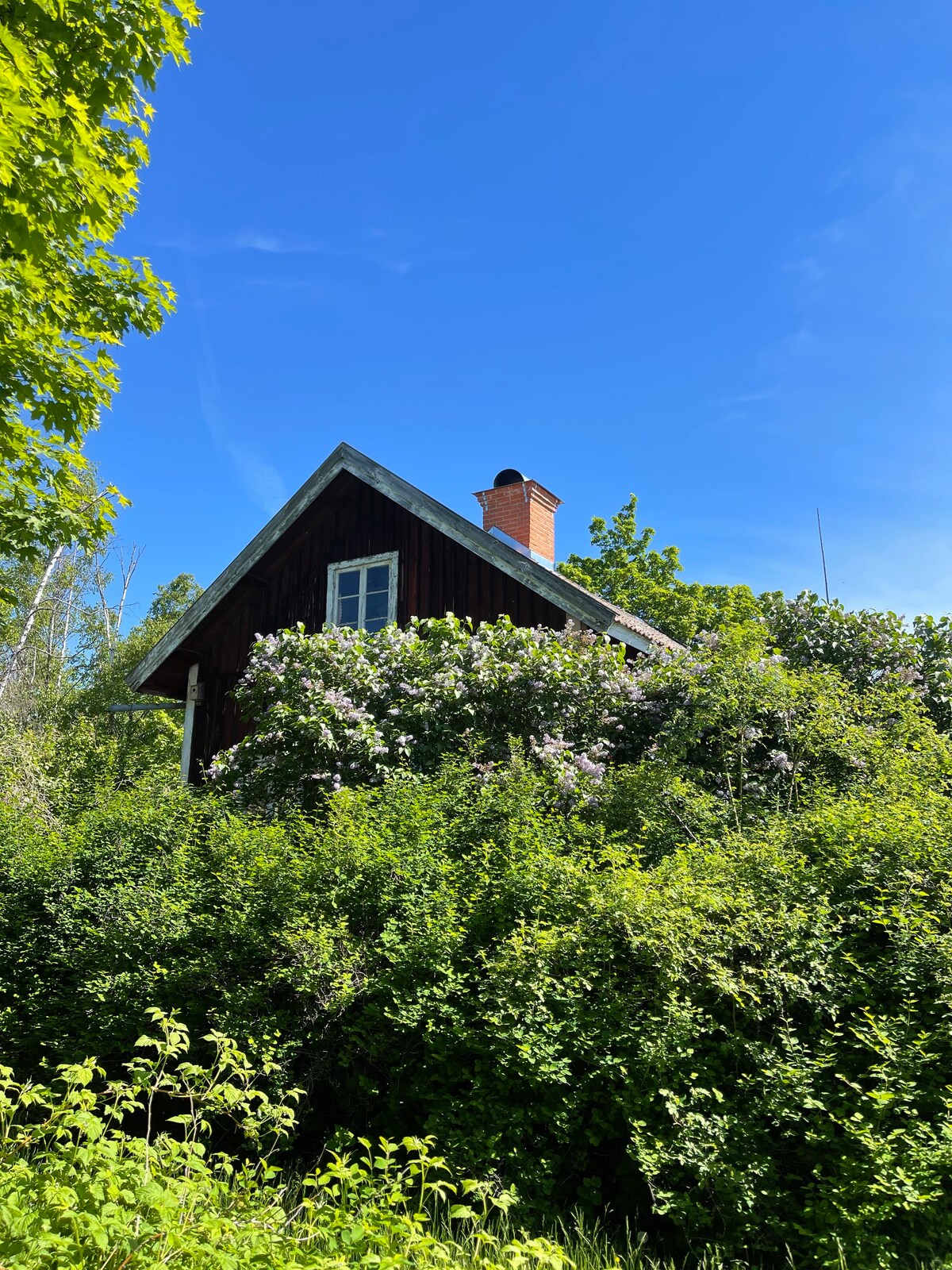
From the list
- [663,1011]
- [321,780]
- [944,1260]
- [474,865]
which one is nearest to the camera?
[944,1260]

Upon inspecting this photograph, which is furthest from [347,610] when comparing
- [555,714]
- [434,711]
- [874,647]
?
[874,647]

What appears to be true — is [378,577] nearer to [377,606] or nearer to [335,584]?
[377,606]

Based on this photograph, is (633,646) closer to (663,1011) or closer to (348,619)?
(348,619)

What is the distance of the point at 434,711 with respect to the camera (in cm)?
880

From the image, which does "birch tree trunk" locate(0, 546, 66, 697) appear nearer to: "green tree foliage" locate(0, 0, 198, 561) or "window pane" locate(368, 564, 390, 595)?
"window pane" locate(368, 564, 390, 595)

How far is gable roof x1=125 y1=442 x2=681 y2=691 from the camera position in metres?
10.6

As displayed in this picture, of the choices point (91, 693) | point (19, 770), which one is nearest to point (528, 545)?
point (19, 770)

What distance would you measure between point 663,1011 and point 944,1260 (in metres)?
1.40

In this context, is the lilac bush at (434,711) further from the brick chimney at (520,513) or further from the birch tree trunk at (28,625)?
the birch tree trunk at (28,625)

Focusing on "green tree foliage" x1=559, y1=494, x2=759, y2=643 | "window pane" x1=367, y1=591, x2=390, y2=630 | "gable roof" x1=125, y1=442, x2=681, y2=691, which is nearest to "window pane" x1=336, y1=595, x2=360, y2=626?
"window pane" x1=367, y1=591, x2=390, y2=630

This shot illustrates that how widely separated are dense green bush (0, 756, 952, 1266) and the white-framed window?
7068 millimetres

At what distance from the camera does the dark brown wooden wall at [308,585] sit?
493 inches

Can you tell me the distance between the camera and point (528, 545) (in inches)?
615

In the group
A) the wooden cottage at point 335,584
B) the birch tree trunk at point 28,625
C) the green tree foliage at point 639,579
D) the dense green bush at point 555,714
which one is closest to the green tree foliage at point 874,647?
the dense green bush at point 555,714
